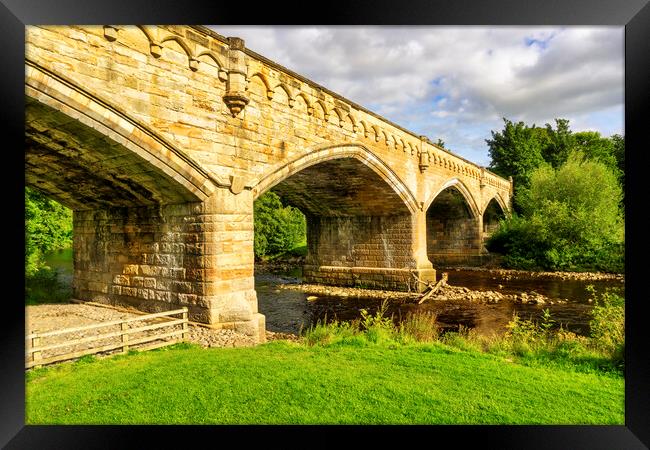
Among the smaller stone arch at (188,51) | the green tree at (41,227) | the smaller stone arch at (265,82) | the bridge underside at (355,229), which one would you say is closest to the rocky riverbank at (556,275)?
the bridge underside at (355,229)

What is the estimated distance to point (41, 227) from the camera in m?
13.4

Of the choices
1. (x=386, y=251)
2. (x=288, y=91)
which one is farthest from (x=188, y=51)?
(x=386, y=251)

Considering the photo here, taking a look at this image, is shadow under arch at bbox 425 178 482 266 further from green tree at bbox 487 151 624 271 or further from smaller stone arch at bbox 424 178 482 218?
green tree at bbox 487 151 624 271

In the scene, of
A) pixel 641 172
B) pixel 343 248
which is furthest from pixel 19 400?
pixel 343 248

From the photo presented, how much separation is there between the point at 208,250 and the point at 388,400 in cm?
477

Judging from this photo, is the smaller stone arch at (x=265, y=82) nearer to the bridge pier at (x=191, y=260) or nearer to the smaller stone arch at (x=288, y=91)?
the smaller stone arch at (x=288, y=91)

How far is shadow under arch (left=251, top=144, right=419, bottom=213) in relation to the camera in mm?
9632

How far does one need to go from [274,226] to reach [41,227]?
55.2ft

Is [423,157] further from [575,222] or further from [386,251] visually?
[575,222]
